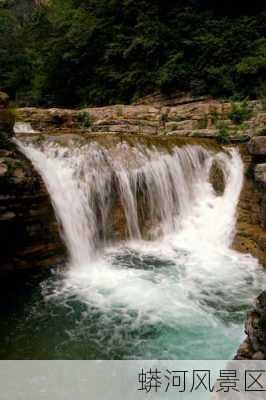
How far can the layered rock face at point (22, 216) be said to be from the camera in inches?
221

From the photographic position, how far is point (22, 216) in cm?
588

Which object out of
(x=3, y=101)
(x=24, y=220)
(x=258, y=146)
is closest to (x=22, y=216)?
(x=24, y=220)

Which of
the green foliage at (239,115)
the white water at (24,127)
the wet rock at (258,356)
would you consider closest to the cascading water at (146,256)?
the wet rock at (258,356)

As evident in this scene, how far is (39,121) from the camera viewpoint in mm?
12438

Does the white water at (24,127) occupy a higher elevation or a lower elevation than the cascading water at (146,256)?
higher

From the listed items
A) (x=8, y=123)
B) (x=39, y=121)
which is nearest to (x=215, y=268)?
(x=8, y=123)

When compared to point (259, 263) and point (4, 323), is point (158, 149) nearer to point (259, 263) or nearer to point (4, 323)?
point (259, 263)

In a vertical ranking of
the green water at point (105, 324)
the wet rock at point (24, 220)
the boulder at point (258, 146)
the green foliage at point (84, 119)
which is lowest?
the green water at point (105, 324)

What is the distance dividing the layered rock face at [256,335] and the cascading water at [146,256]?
1.93m

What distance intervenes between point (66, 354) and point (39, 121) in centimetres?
942

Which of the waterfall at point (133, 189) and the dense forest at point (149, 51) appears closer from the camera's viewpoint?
the waterfall at point (133, 189)

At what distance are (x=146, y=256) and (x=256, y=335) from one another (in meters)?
4.61

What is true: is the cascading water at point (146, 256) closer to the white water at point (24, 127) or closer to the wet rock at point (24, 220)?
the wet rock at point (24, 220)

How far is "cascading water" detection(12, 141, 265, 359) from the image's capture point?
4734mm
